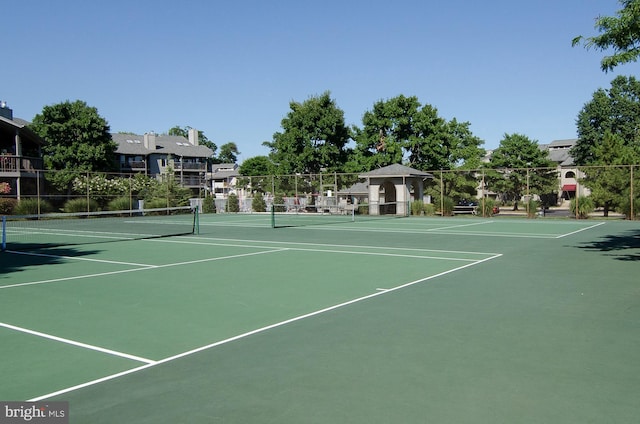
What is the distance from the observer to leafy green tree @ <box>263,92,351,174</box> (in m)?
54.9

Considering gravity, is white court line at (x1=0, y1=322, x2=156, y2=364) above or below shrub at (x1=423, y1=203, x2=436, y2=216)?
below

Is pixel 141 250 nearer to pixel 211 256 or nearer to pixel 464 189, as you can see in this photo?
pixel 211 256

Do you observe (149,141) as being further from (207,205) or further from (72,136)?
(207,205)

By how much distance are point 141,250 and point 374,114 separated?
132 feet

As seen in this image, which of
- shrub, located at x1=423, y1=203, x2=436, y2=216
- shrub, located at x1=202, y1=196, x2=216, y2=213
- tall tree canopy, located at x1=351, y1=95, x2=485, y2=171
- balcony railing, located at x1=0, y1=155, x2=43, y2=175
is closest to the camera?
shrub, located at x1=423, y1=203, x2=436, y2=216

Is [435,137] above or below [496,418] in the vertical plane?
above

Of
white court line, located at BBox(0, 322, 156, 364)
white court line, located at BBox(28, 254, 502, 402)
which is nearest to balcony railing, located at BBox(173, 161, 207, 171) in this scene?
white court line, located at BBox(28, 254, 502, 402)

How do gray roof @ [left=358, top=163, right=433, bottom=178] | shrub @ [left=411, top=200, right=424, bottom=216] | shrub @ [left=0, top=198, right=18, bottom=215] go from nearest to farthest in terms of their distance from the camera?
shrub @ [left=0, top=198, right=18, bottom=215]
shrub @ [left=411, top=200, right=424, bottom=216]
gray roof @ [left=358, top=163, right=433, bottom=178]

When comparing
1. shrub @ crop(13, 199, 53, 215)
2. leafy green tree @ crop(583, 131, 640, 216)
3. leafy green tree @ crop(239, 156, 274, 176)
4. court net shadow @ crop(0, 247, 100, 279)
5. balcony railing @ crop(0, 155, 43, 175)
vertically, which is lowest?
court net shadow @ crop(0, 247, 100, 279)

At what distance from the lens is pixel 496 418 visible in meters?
3.99

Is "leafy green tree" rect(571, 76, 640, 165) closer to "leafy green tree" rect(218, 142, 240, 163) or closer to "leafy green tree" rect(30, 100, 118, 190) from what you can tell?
"leafy green tree" rect(30, 100, 118, 190)

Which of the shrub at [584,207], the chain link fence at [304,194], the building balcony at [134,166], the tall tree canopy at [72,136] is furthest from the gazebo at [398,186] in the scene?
the building balcony at [134,166]

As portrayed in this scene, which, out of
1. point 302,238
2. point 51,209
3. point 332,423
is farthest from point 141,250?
point 51,209

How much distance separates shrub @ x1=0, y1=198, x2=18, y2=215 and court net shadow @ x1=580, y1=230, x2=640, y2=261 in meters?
33.2
